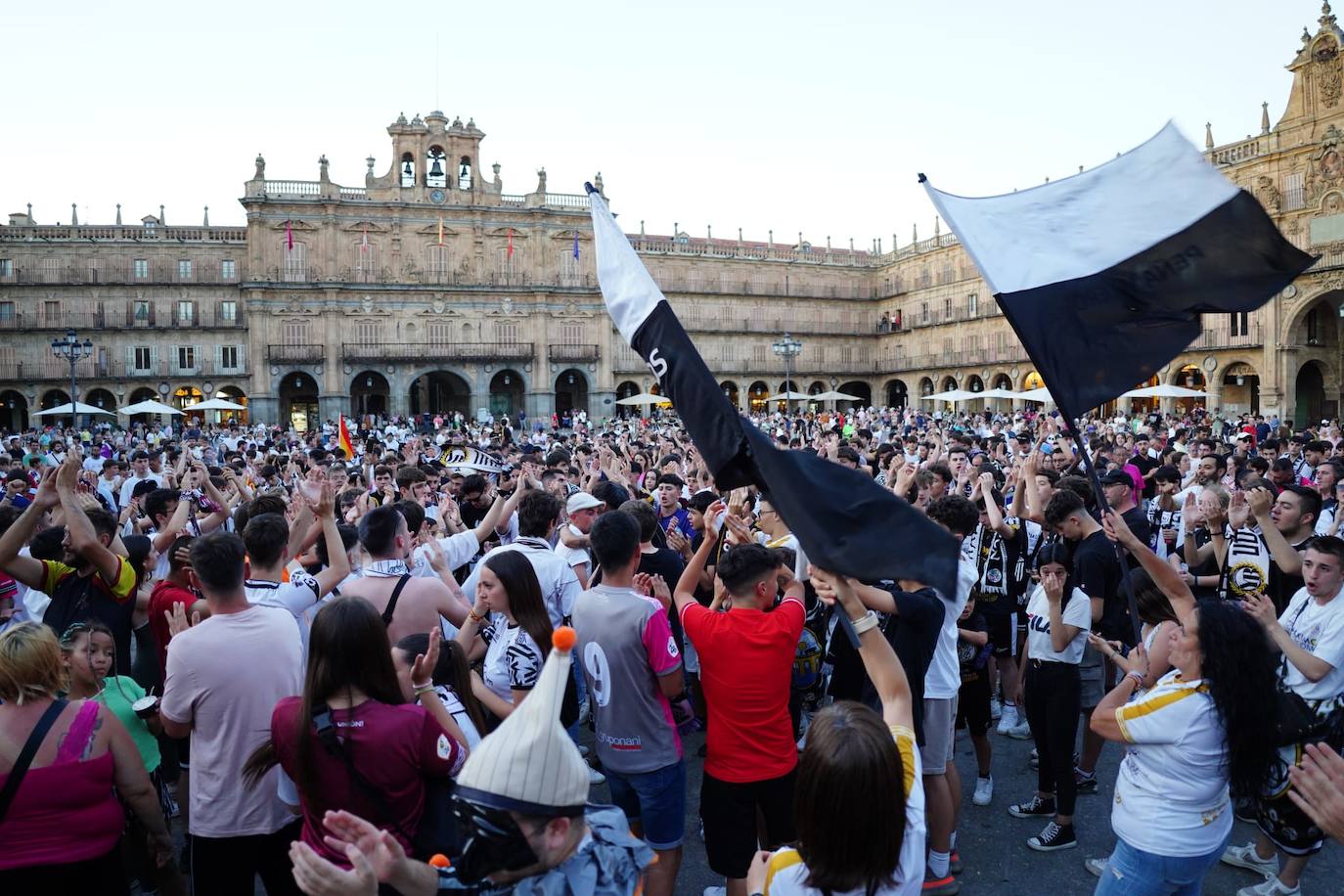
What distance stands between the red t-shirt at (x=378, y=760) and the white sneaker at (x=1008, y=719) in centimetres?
456

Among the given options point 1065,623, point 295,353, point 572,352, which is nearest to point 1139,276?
point 1065,623

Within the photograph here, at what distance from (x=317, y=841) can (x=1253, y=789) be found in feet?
10.1

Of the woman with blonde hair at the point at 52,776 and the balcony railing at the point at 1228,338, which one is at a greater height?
the balcony railing at the point at 1228,338

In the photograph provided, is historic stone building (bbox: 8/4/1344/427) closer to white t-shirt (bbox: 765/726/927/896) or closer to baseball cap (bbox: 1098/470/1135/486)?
baseball cap (bbox: 1098/470/1135/486)

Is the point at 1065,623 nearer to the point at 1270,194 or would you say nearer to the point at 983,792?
the point at 983,792

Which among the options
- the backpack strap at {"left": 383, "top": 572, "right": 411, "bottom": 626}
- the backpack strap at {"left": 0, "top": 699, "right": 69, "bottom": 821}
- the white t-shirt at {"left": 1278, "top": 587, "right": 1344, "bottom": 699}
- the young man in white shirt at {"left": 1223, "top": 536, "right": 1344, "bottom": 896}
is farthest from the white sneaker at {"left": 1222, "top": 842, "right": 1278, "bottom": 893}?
the backpack strap at {"left": 0, "top": 699, "right": 69, "bottom": 821}

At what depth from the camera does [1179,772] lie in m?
2.80

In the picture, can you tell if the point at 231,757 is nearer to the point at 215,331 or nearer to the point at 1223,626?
the point at 1223,626

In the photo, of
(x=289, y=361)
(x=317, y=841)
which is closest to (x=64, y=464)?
(x=317, y=841)

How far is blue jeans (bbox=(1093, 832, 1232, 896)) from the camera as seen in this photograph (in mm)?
2816

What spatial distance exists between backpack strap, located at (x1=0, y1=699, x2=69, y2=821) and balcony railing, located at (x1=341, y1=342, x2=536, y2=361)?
40589 mm

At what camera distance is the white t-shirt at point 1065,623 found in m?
4.32

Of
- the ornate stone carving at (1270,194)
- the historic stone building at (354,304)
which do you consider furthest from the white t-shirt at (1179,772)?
the historic stone building at (354,304)

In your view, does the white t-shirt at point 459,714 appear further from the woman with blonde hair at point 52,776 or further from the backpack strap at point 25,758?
the backpack strap at point 25,758
